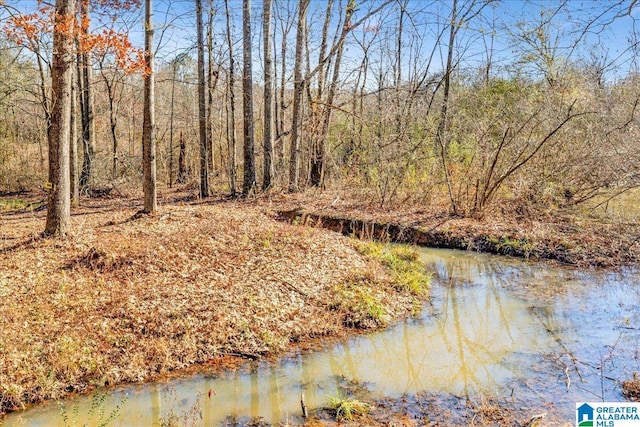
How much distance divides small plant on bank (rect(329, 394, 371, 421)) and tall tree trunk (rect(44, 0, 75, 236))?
20.4 feet

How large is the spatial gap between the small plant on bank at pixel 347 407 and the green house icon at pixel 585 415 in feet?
7.36

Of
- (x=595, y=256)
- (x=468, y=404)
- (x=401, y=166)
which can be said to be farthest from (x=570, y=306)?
(x=401, y=166)

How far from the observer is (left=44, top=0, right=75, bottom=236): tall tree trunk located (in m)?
7.89

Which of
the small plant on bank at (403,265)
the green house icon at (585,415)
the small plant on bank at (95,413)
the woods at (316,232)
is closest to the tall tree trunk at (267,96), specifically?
the woods at (316,232)

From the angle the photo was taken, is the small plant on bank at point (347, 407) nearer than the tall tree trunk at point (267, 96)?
Yes

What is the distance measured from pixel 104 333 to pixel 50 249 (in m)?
2.75

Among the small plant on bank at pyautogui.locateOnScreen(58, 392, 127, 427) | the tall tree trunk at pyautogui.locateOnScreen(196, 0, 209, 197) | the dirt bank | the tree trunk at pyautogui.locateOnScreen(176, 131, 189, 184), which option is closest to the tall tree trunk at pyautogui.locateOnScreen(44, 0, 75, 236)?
the small plant on bank at pyautogui.locateOnScreen(58, 392, 127, 427)

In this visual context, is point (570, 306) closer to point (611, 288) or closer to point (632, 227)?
point (611, 288)

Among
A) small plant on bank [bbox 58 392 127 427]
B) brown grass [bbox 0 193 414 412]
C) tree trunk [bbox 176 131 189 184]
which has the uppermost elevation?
tree trunk [bbox 176 131 189 184]

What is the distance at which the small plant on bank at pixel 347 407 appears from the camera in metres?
4.87

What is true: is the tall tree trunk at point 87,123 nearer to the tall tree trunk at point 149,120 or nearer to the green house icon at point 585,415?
the tall tree trunk at point 149,120

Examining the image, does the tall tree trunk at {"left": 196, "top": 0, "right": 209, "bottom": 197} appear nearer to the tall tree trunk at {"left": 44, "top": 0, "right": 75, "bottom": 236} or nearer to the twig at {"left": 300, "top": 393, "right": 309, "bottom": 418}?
the tall tree trunk at {"left": 44, "top": 0, "right": 75, "bottom": 236}

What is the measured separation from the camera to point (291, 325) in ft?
23.3

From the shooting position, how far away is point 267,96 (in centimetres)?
1487
